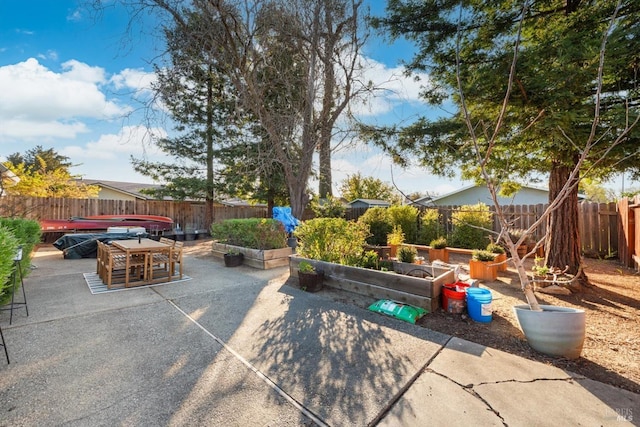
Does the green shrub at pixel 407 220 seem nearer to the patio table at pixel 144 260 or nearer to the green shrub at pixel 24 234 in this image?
the patio table at pixel 144 260

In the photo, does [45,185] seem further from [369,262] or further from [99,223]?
[369,262]

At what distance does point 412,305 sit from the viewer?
144 inches

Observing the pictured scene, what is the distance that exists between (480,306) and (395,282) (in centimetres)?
108

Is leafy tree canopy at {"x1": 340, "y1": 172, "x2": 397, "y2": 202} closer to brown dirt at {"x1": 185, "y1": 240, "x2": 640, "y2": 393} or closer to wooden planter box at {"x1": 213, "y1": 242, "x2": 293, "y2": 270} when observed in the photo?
wooden planter box at {"x1": 213, "y1": 242, "x2": 293, "y2": 270}

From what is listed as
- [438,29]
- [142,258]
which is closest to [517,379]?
[438,29]

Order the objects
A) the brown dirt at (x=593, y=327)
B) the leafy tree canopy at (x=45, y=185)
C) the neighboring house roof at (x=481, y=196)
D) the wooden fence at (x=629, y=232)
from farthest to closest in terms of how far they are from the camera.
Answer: the neighboring house roof at (x=481, y=196) < the leafy tree canopy at (x=45, y=185) < the wooden fence at (x=629, y=232) < the brown dirt at (x=593, y=327)

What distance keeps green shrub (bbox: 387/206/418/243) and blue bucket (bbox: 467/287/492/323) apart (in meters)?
5.99

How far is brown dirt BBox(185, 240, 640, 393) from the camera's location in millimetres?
2338

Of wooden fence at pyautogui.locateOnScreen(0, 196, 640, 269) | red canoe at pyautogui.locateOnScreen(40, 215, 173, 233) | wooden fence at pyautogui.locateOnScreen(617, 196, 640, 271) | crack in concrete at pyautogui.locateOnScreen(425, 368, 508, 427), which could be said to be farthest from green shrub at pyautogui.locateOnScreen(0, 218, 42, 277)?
wooden fence at pyautogui.locateOnScreen(617, 196, 640, 271)

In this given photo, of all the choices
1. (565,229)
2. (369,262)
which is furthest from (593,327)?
(369,262)

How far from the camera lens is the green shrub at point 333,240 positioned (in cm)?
518

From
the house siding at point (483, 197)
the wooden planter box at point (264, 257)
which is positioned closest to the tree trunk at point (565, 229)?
the wooden planter box at point (264, 257)

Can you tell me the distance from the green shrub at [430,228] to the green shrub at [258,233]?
16.0 ft

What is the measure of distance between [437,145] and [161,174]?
13304 mm
